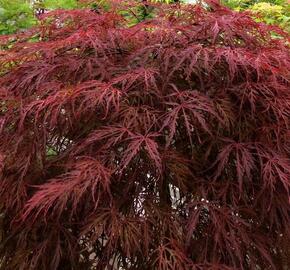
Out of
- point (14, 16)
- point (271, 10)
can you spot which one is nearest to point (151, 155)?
point (271, 10)

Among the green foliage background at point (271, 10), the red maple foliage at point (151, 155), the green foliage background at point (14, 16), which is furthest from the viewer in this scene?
the green foliage background at point (14, 16)

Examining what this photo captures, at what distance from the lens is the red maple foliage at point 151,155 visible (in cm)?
181

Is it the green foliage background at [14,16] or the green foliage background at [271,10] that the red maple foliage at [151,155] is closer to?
the green foliage background at [271,10]

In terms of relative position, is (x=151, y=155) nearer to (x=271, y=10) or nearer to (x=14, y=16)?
(x=271, y=10)

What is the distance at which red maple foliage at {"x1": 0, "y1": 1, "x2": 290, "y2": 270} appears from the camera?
1.81m

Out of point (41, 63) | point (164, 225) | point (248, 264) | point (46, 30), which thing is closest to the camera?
point (164, 225)

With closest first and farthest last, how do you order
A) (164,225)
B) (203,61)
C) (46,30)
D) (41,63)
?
(164,225) < (203,61) < (41,63) < (46,30)

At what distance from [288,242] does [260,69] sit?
0.65 metres

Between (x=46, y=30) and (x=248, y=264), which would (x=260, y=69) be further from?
(x=46, y=30)

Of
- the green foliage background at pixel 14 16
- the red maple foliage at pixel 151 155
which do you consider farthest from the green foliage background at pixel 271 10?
the red maple foliage at pixel 151 155

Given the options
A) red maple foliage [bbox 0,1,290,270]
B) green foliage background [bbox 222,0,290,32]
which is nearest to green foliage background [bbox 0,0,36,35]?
green foliage background [bbox 222,0,290,32]

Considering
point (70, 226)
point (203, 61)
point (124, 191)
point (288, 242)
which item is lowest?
point (288, 242)

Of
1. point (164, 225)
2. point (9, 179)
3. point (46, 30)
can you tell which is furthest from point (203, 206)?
point (46, 30)

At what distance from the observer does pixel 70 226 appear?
6.30 ft
